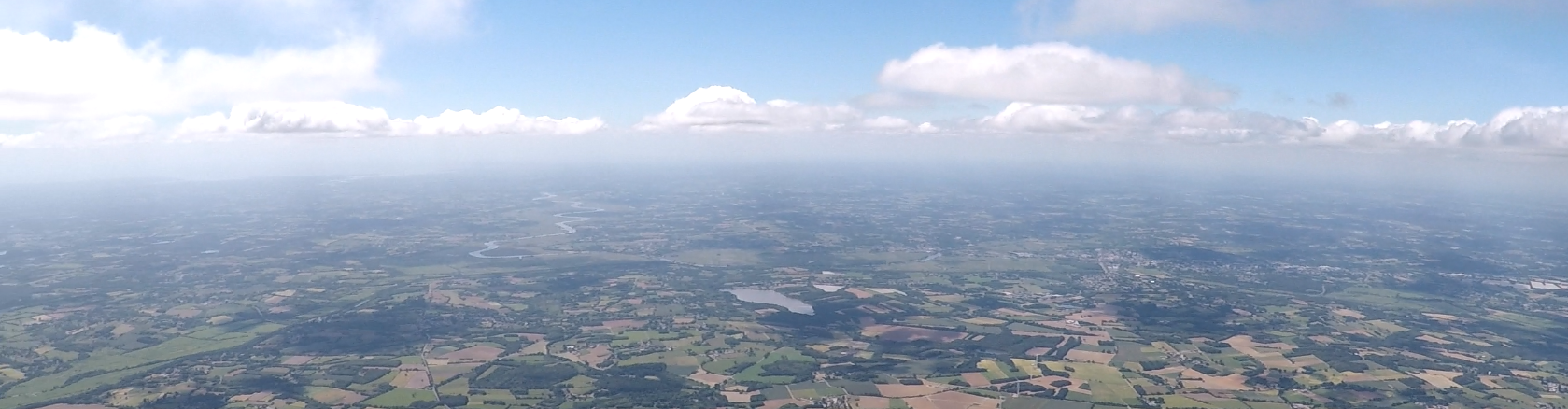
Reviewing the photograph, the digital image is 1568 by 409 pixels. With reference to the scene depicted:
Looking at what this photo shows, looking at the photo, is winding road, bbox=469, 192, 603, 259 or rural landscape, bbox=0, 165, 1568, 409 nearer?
rural landscape, bbox=0, 165, 1568, 409

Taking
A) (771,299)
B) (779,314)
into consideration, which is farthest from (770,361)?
(771,299)

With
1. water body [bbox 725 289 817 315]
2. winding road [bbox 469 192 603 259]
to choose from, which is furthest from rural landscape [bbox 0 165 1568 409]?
winding road [bbox 469 192 603 259]

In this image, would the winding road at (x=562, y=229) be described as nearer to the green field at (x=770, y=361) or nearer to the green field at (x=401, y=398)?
the green field at (x=770, y=361)

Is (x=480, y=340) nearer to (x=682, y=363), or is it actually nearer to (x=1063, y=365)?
(x=682, y=363)

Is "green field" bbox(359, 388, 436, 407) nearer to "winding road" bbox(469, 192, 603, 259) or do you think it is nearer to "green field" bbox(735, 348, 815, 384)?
"green field" bbox(735, 348, 815, 384)

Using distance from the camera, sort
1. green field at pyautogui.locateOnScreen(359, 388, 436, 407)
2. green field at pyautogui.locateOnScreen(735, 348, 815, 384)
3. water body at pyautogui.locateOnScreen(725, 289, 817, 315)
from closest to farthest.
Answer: green field at pyautogui.locateOnScreen(359, 388, 436, 407)
green field at pyautogui.locateOnScreen(735, 348, 815, 384)
water body at pyautogui.locateOnScreen(725, 289, 817, 315)

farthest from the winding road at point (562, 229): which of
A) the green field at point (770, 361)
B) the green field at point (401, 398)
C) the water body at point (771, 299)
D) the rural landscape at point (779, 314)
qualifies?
the green field at point (401, 398)

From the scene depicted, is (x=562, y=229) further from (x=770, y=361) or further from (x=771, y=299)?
(x=770, y=361)
